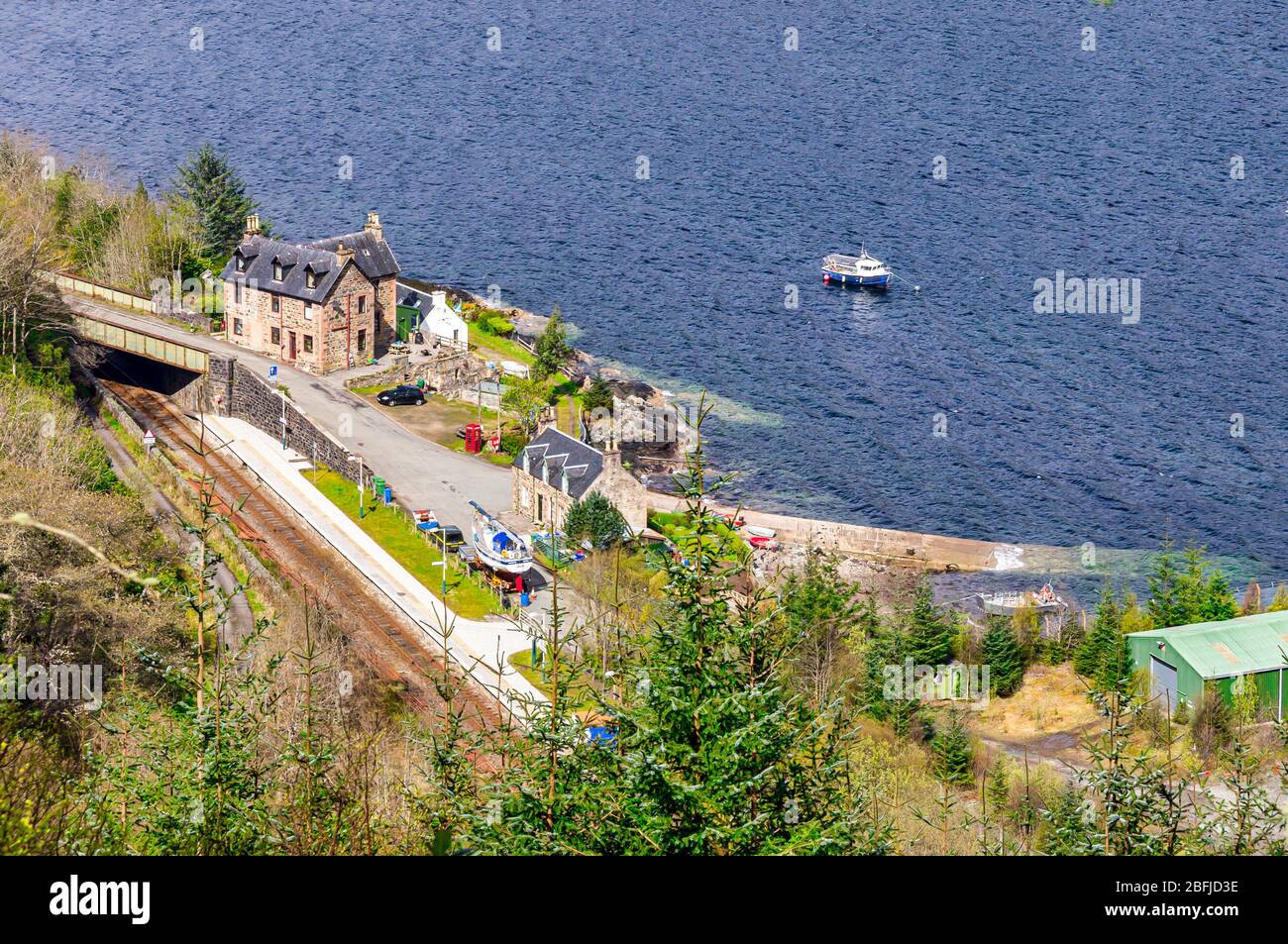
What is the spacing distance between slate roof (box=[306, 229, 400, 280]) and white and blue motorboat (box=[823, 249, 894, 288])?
126ft

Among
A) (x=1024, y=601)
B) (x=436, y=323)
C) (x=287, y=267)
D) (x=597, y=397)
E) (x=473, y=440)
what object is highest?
(x=287, y=267)

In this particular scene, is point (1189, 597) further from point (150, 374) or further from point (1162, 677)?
point (150, 374)

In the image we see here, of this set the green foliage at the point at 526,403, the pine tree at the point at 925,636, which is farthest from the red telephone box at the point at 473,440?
the pine tree at the point at 925,636

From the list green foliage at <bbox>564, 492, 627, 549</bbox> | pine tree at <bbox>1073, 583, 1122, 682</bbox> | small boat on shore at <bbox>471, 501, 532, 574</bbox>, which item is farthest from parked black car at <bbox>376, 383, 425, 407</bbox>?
pine tree at <bbox>1073, 583, 1122, 682</bbox>

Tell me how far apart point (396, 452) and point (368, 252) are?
16.4 meters

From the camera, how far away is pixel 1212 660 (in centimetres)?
6384

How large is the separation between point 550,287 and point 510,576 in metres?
52.8

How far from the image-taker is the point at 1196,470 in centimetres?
9356

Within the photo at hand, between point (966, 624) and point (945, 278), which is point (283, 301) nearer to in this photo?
point (966, 624)

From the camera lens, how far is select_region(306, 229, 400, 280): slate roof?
94625 millimetres

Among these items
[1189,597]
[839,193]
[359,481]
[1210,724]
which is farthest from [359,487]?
[839,193]

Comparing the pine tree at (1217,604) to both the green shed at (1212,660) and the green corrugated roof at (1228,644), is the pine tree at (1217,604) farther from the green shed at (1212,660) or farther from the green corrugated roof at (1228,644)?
the green shed at (1212,660)

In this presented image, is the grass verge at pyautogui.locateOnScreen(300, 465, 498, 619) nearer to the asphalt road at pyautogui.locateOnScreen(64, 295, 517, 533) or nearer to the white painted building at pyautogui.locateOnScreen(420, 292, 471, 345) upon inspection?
the asphalt road at pyautogui.locateOnScreen(64, 295, 517, 533)
